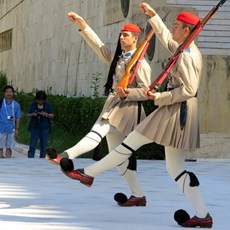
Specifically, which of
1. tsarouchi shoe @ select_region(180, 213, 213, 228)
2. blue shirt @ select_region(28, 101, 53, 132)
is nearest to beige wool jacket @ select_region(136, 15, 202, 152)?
tsarouchi shoe @ select_region(180, 213, 213, 228)

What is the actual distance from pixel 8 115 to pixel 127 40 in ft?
28.7

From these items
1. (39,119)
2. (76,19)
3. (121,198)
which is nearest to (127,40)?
(76,19)

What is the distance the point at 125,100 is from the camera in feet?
30.7

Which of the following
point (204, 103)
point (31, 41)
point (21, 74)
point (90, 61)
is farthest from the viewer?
point (21, 74)

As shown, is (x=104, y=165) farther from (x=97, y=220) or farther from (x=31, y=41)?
(x=31, y=41)

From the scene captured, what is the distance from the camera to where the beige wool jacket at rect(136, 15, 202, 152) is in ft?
26.6

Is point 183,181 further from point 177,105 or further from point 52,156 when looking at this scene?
point 52,156

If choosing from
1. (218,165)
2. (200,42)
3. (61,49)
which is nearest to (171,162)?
(218,165)

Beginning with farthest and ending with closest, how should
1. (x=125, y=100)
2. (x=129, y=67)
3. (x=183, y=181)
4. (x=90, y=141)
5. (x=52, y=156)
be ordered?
1. (x=125, y=100)
2. (x=129, y=67)
3. (x=90, y=141)
4. (x=52, y=156)
5. (x=183, y=181)

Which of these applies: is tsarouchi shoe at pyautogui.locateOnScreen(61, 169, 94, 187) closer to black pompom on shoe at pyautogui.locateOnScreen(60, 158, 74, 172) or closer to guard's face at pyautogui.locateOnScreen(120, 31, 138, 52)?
black pompom on shoe at pyautogui.locateOnScreen(60, 158, 74, 172)

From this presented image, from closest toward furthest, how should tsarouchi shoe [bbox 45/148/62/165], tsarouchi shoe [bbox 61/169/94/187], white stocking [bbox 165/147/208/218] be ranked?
white stocking [bbox 165/147/208/218] → tsarouchi shoe [bbox 45/148/62/165] → tsarouchi shoe [bbox 61/169/94/187]

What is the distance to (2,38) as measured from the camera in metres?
46.1

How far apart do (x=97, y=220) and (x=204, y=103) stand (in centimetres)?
935

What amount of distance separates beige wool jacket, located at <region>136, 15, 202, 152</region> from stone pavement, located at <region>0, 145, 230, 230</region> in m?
0.78
